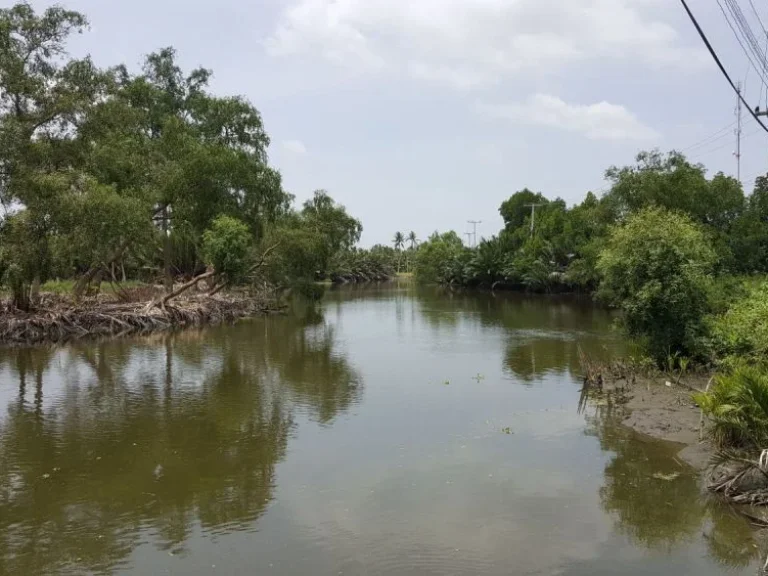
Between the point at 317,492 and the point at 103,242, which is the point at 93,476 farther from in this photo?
the point at 103,242

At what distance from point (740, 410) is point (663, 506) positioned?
72.0 inches

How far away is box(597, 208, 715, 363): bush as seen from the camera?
15375 mm

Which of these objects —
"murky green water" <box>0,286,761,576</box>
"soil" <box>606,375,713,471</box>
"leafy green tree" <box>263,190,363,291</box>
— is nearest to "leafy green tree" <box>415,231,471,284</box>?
"leafy green tree" <box>263,190,363,291</box>

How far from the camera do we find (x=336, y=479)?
31.7 feet

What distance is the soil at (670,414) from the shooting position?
35.3ft

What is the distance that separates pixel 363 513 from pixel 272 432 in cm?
424

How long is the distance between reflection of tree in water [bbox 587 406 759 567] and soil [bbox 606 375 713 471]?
28 centimetres

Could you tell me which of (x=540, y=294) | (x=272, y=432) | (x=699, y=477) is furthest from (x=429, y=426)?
(x=540, y=294)

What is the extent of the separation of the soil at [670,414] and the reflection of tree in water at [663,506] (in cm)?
28

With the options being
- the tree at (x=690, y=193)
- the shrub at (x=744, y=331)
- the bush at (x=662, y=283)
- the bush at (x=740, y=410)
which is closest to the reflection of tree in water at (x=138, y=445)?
the bush at (x=740, y=410)

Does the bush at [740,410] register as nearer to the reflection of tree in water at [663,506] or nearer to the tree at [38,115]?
the reflection of tree in water at [663,506]

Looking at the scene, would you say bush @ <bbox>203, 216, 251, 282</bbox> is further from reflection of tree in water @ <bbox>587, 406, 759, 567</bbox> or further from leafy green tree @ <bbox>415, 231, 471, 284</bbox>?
leafy green tree @ <bbox>415, 231, 471, 284</bbox>

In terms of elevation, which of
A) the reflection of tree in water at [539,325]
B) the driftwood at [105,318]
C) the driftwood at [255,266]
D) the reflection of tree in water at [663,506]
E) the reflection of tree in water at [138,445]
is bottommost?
the reflection of tree in water at [663,506]

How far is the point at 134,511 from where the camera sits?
27.7ft
